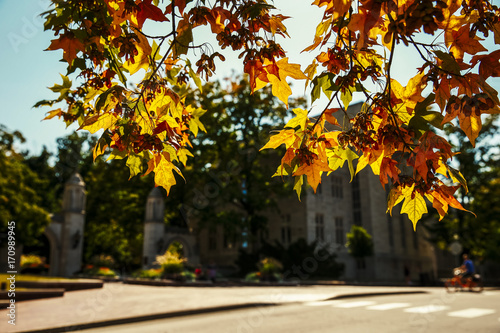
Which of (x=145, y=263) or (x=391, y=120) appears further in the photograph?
(x=145, y=263)

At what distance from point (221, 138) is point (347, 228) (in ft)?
56.1

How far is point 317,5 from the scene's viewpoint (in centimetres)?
203

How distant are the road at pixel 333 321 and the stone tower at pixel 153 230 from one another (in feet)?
70.1

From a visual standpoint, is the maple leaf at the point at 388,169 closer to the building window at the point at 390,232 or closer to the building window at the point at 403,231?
the building window at the point at 390,232

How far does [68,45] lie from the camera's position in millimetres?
2180

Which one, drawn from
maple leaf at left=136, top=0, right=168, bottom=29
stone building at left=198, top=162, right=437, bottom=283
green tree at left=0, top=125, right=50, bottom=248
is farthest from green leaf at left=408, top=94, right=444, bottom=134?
stone building at left=198, top=162, right=437, bottom=283

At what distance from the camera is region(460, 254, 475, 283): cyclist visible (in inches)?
775

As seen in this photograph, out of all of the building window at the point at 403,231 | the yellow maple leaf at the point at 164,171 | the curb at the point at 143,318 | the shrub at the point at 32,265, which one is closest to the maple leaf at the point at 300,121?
the yellow maple leaf at the point at 164,171

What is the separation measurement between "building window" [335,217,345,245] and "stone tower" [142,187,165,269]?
58.2 ft

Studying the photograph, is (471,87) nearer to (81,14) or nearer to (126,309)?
(81,14)

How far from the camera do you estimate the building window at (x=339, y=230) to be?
4112 cm

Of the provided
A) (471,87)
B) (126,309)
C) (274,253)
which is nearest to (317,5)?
(471,87)

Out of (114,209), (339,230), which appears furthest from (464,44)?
(339,230)

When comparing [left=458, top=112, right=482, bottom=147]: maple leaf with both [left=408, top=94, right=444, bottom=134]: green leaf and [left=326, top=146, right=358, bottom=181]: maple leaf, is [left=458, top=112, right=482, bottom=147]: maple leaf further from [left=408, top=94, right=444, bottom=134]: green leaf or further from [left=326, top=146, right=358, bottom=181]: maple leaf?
[left=326, top=146, right=358, bottom=181]: maple leaf
